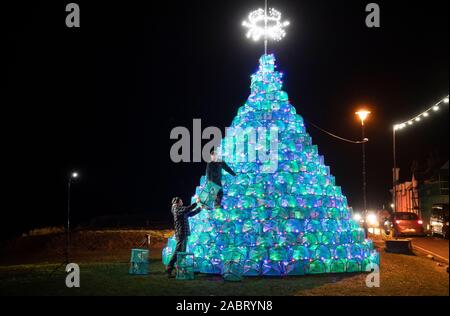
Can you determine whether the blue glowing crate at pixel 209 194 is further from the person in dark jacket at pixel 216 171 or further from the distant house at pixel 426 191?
the distant house at pixel 426 191

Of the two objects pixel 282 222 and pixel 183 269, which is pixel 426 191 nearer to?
pixel 282 222

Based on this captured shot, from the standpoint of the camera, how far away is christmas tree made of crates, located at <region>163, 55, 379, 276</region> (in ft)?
41.6

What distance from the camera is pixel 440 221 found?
89.7 ft

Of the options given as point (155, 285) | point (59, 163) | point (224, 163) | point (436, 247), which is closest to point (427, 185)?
point (436, 247)

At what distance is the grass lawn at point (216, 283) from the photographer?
10.4 m

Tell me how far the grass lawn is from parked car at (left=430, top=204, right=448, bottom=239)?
13128mm

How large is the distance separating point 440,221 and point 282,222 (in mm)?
17546

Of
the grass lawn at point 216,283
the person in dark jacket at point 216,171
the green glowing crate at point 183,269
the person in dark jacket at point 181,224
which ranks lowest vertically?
the grass lawn at point 216,283

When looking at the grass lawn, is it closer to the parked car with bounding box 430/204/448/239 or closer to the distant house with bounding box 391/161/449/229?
the parked car with bounding box 430/204/448/239

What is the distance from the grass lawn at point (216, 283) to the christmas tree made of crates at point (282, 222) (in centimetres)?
47

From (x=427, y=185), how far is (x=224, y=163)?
33.2 m

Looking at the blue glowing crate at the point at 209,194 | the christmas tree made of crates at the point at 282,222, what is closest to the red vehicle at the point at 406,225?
the christmas tree made of crates at the point at 282,222

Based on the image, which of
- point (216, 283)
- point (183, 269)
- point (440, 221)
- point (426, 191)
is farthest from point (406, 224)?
point (216, 283)

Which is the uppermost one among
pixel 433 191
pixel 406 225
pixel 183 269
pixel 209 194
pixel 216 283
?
pixel 433 191
